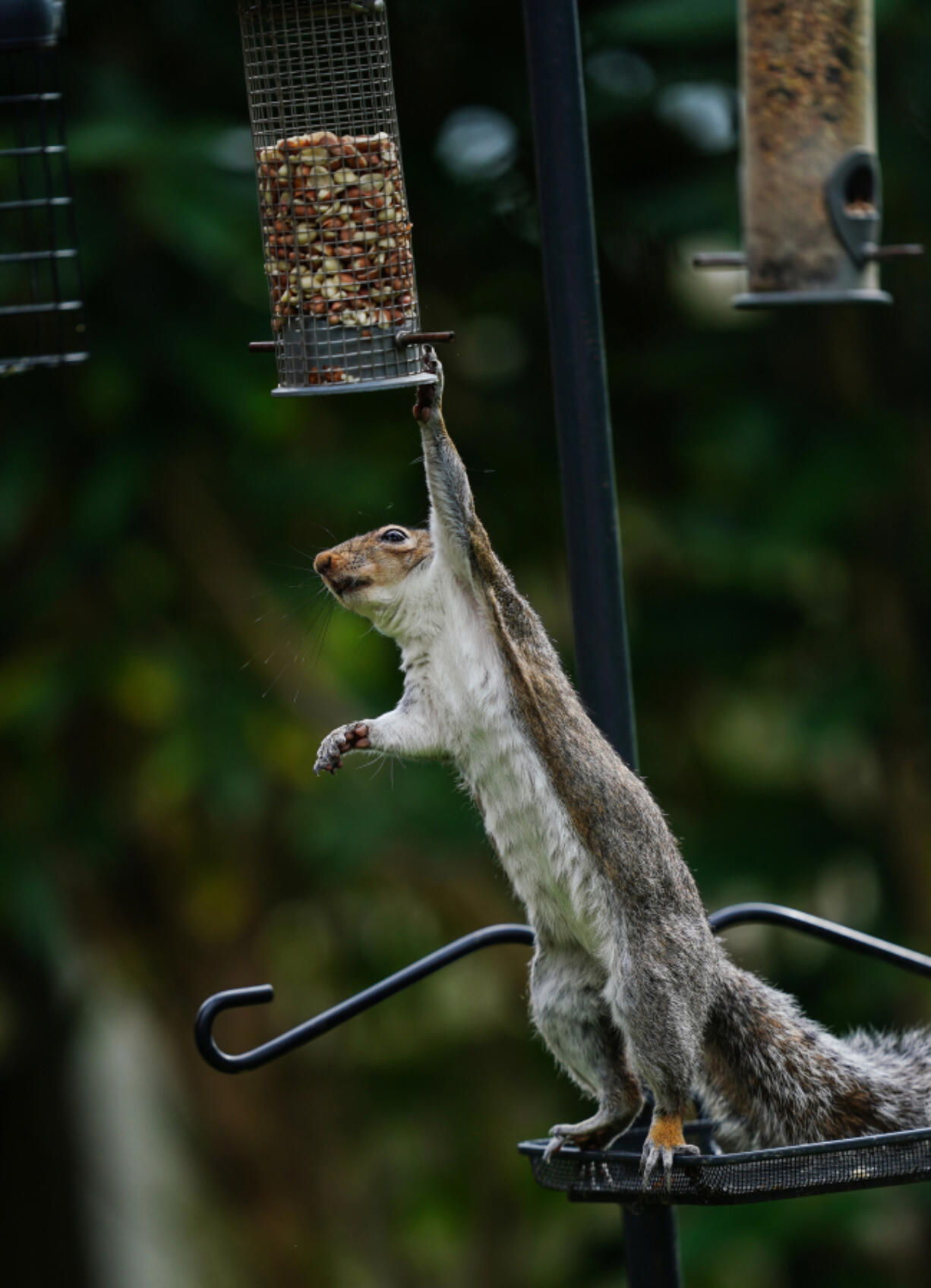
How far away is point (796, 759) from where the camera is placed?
17.2 ft

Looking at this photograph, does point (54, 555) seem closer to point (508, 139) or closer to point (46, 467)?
point (46, 467)

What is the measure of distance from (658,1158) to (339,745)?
632 millimetres

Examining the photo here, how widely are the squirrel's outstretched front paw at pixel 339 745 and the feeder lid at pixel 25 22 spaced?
1.27m

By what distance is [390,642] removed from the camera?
5.16m

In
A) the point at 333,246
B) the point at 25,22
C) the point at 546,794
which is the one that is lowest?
the point at 546,794

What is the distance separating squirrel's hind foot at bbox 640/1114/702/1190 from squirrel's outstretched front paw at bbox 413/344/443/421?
929 millimetres

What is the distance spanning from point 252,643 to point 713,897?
5.02 feet

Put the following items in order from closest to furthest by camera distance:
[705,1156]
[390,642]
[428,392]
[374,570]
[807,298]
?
[428,392] < [705,1156] < [374,570] < [807,298] < [390,642]

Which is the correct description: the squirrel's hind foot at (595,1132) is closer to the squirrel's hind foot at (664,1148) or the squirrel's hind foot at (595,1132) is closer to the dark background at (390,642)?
the squirrel's hind foot at (664,1148)

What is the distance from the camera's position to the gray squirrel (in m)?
2.04

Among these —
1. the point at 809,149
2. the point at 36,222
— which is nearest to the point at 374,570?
the point at 809,149

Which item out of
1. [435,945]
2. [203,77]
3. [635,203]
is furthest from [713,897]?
[203,77]

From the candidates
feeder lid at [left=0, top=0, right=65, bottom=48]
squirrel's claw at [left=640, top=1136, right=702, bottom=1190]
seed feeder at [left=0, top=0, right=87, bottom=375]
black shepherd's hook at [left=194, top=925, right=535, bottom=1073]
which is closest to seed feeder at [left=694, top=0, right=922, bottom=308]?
seed feeder at [left=0, top=0, right=87, bottom=375]

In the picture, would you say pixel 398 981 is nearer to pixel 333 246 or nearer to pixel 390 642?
pixel 333 246
